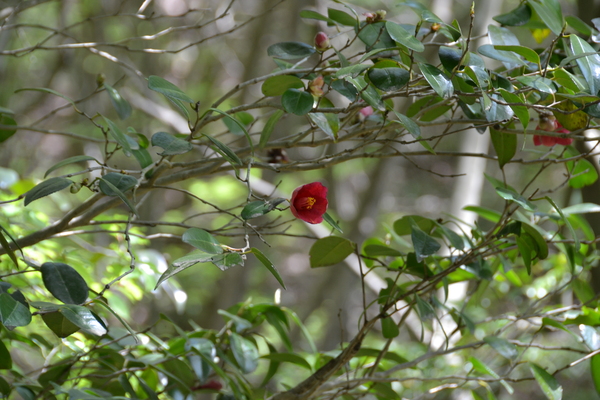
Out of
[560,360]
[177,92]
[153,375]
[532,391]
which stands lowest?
[532,391]

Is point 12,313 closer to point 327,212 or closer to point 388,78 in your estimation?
point 388,78

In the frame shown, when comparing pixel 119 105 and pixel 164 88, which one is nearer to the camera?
pixel 164 88

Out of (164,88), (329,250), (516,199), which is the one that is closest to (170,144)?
(164,88)

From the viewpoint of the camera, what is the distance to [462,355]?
1879 mm

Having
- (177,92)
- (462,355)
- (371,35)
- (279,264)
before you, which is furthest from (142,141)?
(279,264)

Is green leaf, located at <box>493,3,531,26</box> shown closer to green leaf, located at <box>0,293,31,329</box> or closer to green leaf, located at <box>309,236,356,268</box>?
green leaf, located at <box>309,236,356,268</box>

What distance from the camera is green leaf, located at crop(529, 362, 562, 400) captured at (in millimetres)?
738

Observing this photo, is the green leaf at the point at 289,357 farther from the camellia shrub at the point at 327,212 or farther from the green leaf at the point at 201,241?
the green leaf at the point at 201,241

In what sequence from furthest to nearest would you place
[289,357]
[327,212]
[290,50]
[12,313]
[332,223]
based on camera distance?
[327,212], [289,357], [290,50], [332,223], [12,313]

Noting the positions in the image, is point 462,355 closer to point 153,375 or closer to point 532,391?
point 153,375

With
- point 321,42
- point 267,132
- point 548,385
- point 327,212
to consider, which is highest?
point 321,42

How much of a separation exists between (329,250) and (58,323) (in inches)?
14.2

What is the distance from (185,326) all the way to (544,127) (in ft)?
11.1

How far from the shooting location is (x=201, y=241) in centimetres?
53
